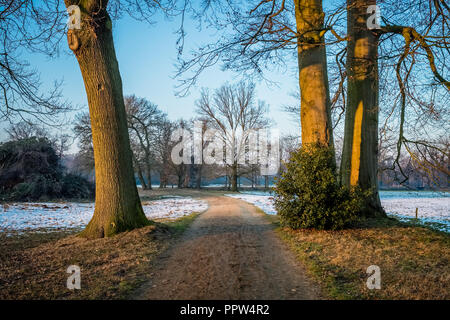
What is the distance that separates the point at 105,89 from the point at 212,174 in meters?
38.4

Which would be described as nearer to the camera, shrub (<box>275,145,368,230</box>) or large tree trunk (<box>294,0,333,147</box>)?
shrub (<box>275,145,368,230</box>)

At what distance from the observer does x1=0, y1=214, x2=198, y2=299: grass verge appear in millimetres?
3289

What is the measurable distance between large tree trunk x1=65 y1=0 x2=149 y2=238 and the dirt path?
1.89 metres

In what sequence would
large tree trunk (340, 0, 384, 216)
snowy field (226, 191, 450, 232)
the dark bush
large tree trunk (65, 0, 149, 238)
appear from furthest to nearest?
the dark bush
snowy field (226, 191, 450, 232)
large tree trunk (340, 0, 384, 216)
large tree trunk (65, 0, 149, 238)

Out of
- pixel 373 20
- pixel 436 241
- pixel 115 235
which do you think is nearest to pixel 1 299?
pixel 115 235

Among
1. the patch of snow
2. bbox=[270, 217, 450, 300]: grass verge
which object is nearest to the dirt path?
bbox=[270, 217, 450, 300]: grass verge

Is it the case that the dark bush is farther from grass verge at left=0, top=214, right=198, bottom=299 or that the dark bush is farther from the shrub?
the shrub

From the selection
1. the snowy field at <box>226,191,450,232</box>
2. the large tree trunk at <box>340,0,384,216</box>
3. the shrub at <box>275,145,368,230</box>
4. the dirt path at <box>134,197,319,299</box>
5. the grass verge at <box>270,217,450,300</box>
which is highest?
the large tree trunk at <box>340,0,384,216</box>

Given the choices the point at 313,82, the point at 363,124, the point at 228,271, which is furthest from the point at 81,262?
the point at 363,124

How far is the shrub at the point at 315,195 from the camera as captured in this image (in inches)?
255

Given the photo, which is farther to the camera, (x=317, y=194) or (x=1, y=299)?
(x=317, y=194)
